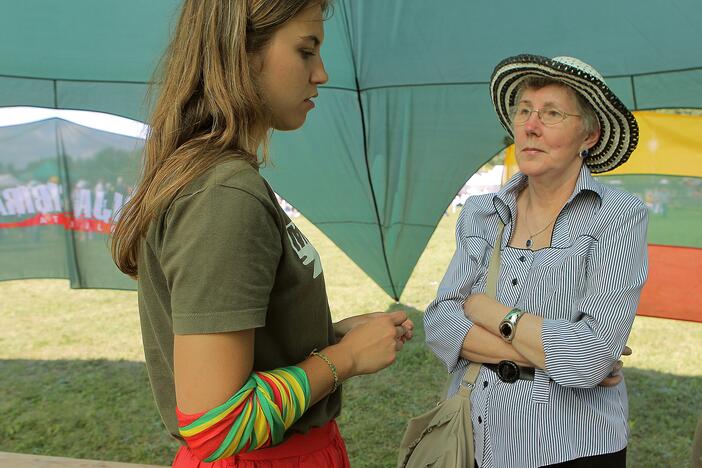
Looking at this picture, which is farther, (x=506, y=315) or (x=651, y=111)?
(x=651, y=111)

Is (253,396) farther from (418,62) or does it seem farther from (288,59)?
(418,62)

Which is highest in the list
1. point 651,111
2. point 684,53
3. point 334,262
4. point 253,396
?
point 684,53

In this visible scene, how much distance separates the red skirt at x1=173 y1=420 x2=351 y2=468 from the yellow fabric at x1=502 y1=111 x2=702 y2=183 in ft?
11.5

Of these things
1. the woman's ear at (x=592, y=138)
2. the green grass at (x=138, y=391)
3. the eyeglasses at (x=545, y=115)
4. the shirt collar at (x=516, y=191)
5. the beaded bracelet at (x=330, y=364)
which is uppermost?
the eyeglasses at (x=545, y=115)

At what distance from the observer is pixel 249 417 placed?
1036 millimetres

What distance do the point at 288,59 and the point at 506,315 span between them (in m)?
1.12

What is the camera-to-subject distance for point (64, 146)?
16.6 ft

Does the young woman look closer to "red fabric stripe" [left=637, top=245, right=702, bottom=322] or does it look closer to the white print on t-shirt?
the white print on t-shirt

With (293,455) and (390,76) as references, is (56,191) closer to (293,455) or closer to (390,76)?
(390,76)

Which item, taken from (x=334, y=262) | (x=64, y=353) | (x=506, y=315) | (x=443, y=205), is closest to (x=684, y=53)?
(x=443, y=205)

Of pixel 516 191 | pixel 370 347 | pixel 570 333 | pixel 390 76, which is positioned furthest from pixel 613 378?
pixel 390 76

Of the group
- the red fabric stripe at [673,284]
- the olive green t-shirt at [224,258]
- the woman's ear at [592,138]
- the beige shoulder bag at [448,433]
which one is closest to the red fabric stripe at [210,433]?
the olive green t-shirt at [224,258]

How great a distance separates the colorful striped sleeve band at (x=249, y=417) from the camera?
1021 millimetres

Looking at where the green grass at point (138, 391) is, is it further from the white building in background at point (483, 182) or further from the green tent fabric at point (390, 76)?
the white building in background at point (483, 182)
